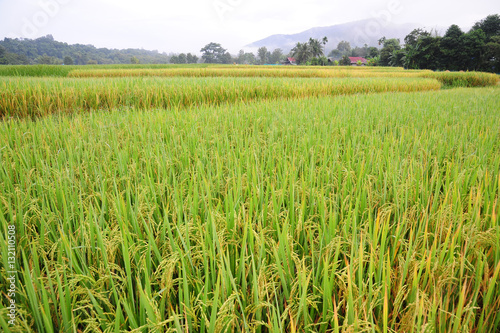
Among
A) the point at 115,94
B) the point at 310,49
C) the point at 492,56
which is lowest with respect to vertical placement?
the point at 115,94

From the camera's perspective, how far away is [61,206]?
1017 millimetres

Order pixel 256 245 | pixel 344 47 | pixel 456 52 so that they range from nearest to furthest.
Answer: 1. pixel 256 245
2. pixel 456 52
3. pixel 344 47

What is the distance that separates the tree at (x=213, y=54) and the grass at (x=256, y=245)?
7822 centimetres

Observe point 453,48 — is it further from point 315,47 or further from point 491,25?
point 315,47

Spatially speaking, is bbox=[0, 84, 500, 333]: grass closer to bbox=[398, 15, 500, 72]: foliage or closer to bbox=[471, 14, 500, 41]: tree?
bbox=[398, 15, 500, 72]: foliage

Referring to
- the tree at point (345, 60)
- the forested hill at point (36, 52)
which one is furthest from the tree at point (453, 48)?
the forested hill at point (36, 52)

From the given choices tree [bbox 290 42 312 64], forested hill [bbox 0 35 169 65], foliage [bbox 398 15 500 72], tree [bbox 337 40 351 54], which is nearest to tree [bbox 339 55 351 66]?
tree [bbox 290 42 312 64]

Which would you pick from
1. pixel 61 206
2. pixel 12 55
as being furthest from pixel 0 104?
pixel 12 55

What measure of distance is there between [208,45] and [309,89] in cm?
8669

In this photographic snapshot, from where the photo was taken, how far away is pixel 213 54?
79250mm

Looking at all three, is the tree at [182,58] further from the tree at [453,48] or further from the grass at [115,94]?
the grass at [115,94]

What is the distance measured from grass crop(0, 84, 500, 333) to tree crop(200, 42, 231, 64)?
78.2 metres

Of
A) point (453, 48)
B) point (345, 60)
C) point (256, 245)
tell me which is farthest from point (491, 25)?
point (256, 245)

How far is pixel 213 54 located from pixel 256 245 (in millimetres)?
86813
